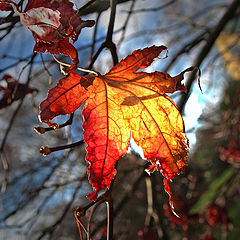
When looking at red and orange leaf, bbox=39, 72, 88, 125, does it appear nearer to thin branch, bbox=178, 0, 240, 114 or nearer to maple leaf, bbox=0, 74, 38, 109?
maple leaf, bbox=0, 74, 38, 109

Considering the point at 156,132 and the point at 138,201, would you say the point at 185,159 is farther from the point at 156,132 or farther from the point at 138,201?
the point at 138,201

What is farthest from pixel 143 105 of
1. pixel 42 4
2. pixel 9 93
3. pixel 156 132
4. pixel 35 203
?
pixel 35 203

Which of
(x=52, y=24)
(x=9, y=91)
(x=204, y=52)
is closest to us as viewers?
(x=52, y=24)

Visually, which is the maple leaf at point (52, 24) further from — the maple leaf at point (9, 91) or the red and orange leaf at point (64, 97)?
the maple leaf at point (9, 91)

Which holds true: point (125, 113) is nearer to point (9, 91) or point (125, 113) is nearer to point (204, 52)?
point (9, 91)

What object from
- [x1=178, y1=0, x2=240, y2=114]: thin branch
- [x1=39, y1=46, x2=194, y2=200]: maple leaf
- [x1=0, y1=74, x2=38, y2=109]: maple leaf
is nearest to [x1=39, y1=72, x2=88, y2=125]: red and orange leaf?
[x1=39, y1=46, x2=194, y2=200]: maple leaf

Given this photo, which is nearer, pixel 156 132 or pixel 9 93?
pixel 156 132

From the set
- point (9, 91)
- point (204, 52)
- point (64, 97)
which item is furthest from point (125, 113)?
point (204, 52)
